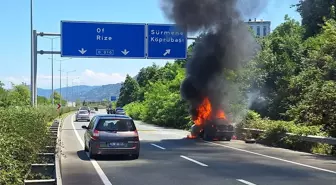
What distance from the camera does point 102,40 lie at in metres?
28.3

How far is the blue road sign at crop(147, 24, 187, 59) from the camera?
2920 cm

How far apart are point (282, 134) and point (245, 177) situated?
391 inches

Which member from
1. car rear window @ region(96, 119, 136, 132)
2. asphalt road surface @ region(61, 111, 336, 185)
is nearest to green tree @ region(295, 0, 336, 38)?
asphalt road surface @ region(61, 111, 336, 185)

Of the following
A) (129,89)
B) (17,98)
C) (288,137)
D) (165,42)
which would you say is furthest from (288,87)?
(129,89)

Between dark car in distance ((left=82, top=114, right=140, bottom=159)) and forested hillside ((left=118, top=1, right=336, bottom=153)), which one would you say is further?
forested hillside ((left=118, top=1, right=336, bottom=153))

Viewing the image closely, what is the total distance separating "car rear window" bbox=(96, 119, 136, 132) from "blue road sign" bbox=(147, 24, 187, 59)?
13.8 meters

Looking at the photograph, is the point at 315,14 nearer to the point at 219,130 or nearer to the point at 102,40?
the point at 102,40

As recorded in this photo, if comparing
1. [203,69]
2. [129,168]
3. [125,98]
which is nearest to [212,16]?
[203,69]

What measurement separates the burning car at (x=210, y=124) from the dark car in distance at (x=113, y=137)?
350 inches

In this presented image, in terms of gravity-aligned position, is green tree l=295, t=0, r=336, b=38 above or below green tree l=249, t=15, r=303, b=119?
above

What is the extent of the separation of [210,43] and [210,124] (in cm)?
505

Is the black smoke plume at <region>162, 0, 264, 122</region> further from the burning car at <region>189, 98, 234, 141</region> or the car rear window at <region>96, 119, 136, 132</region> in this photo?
the car rear window at <region>96, 119, 136, 132</region>

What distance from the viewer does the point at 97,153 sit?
49.4 ft

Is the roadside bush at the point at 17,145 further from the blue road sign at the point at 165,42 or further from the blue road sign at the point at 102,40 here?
the blue road sign at the point at 165,42
